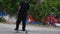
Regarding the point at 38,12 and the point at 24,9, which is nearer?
the point at 24,9

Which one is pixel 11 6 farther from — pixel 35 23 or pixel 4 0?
pixel 35 23

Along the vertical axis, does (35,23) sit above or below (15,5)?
below

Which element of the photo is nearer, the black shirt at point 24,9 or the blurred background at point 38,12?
the black shirt at point 24,9

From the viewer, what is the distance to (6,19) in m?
18.4

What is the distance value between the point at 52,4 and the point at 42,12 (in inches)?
38.3

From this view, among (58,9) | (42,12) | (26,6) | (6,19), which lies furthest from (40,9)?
(26,6)

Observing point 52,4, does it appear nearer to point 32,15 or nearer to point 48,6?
point 48,6

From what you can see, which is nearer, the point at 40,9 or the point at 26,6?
the point at 26,6

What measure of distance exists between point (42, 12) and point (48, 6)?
2.16ft

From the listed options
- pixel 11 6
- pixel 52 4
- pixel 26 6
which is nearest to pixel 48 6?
pixel 52 4

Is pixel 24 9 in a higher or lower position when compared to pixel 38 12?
higher

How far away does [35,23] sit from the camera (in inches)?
707

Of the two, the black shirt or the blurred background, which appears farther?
the blurred background

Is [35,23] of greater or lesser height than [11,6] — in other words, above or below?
below
